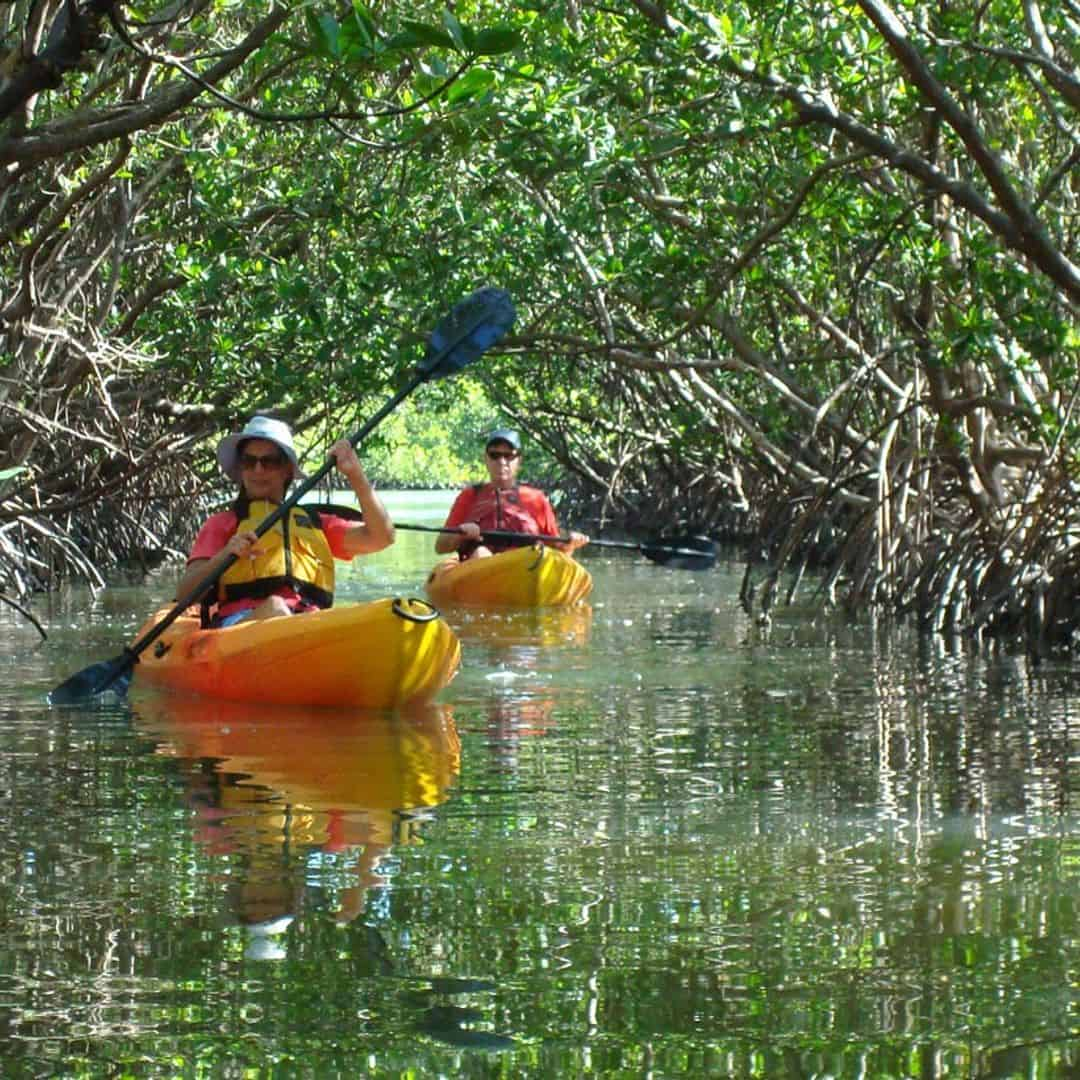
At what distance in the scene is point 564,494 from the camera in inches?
1449

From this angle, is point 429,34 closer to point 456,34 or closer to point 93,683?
point 456,34

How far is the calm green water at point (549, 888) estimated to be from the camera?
3408 millimetres

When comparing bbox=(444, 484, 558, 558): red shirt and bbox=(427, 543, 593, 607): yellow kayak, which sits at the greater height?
bbox=(444, 484, 558, 558): red shirt

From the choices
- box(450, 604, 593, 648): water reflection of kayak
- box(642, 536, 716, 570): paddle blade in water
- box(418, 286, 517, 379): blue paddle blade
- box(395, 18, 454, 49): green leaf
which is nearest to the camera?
box(395, 18, 454, 49): green leaf

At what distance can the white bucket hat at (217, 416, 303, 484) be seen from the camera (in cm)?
845

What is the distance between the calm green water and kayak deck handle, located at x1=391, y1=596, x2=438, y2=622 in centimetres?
36

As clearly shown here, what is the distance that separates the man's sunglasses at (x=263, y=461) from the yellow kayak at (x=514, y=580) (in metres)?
5.24

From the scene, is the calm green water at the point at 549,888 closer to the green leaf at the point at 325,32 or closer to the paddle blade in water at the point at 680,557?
the green leaf at the point at 325,32

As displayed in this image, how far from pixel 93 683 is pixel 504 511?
21.7 feet

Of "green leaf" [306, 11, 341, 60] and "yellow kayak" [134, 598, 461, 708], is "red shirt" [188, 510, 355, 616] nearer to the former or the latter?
"yellow kayak" [134, 598, 461, 708]

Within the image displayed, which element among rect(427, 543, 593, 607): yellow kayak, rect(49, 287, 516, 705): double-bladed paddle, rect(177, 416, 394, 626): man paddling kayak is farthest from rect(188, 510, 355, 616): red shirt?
rect(427, 543, 593, 607): yellow kayak

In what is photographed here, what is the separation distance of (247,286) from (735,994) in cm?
1031

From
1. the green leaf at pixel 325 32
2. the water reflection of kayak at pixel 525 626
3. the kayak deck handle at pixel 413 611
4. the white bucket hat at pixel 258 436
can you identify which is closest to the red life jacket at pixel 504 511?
the water reflection of kayak at pixel 525 626

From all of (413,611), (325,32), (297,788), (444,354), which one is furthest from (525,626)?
(325,32)
